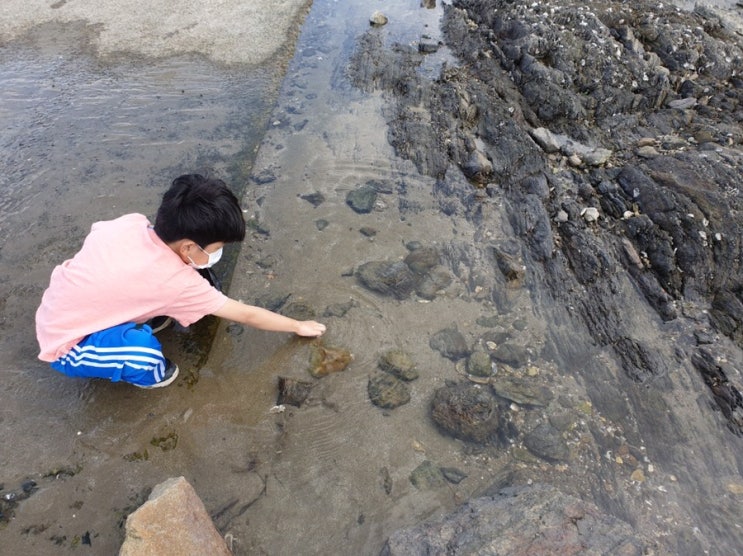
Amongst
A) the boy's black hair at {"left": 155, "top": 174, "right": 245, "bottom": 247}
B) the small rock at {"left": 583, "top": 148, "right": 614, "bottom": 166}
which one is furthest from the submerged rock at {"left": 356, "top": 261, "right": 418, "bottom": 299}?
the small rock at {"left": 583, "top": 148, "right": 614, "bottom": 166}

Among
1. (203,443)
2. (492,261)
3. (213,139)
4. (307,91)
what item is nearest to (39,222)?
(213,139)

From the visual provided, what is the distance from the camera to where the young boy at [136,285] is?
7.10 feet

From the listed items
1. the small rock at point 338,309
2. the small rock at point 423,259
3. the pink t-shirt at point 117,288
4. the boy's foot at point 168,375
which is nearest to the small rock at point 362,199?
the small rock at point 423,259

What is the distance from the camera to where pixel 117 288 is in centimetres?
225

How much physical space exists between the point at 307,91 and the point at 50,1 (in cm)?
428

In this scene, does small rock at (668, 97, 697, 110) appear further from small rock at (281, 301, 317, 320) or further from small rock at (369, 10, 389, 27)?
small rock at (281, 301, 317, 320)

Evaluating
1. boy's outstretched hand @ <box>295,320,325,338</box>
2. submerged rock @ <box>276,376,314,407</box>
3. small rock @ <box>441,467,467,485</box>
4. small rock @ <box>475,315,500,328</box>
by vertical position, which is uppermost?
small rock @ <box>475,315,500,328</box>

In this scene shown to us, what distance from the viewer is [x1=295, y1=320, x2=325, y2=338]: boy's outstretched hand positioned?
2.83m

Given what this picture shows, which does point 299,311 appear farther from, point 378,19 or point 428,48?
point 378,19

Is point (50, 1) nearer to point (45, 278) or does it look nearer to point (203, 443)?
point (45, 278)

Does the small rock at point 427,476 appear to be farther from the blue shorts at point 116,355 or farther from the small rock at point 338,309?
the blue shorts at point 116,355

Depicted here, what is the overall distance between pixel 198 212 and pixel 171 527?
1.28m

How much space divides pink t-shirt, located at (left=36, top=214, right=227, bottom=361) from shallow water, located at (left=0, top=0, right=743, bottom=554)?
1.68 ft

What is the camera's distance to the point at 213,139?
14.1 feet
